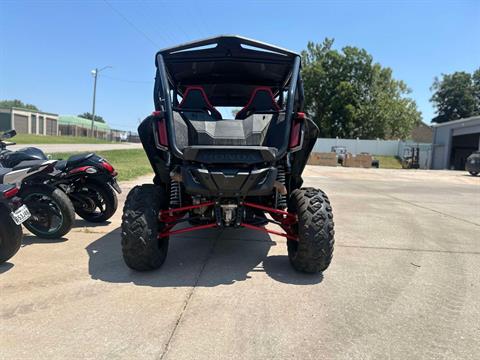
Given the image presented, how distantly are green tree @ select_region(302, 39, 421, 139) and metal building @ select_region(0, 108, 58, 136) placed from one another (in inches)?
1724

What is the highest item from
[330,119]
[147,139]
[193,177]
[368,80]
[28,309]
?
[368,80]

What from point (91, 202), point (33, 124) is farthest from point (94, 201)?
point (33, 124)

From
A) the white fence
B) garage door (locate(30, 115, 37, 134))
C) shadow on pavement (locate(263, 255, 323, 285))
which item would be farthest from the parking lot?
garage door (locate(30, 115, 37, 134))

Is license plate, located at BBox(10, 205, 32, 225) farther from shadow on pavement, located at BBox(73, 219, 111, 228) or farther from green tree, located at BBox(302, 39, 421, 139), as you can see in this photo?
green tree, located at BBox(302, 39, 421, 139)

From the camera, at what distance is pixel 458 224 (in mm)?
7125

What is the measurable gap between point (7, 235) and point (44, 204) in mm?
1139

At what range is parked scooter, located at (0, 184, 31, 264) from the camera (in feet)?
12.0

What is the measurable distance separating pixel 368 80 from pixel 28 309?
5617 centimetres

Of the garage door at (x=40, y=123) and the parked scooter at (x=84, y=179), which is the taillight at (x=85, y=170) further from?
the garage door at (x=40, y=123)

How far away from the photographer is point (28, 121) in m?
62.1

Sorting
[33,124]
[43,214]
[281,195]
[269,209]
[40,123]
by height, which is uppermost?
[40,123]

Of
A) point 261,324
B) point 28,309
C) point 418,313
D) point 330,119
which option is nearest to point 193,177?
point 261,324

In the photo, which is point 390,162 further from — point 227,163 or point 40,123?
point 40,123

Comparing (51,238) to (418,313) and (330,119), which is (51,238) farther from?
(330,119)
